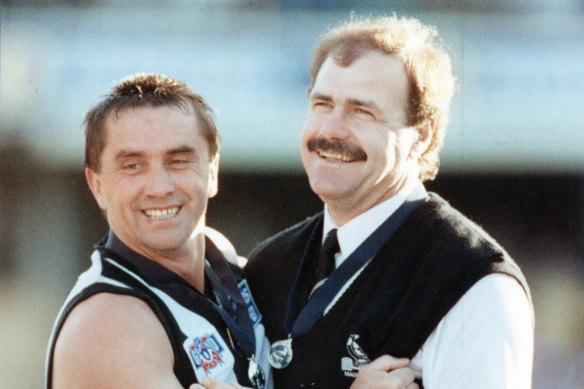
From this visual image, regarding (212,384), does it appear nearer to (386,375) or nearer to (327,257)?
(386,375)

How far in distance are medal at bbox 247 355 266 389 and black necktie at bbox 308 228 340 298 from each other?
1.31 feet

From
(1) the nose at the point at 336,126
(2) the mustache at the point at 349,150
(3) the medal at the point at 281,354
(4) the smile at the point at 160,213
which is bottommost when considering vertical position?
(3) the medal at the point at 281,354

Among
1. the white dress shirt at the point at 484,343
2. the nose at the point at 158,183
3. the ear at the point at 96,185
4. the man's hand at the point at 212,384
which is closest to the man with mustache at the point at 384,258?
the white dress shirt at the point at 484,343

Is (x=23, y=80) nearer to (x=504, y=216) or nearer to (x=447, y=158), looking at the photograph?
(x=447, y=158)

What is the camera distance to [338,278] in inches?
116

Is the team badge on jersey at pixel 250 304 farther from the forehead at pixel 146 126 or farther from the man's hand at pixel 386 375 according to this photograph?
the forehead at pixel 146 126

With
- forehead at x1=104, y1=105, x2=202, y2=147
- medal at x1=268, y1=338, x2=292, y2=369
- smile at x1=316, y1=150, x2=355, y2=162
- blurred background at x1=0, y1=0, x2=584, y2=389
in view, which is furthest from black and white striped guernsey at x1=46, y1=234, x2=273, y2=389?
blurred background at x1=0, y1=0, x2=584, y2=389

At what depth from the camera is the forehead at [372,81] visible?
316 centimetres

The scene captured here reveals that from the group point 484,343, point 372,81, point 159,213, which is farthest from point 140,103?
point 484,343

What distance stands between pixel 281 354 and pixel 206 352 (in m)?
0.34

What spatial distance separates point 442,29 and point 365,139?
4011 millimetres

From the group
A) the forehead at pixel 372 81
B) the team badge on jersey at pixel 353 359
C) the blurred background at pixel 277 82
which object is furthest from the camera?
the blurred background at pixel 277 82

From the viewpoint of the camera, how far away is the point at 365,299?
285 cm

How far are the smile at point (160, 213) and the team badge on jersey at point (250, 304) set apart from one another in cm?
50
